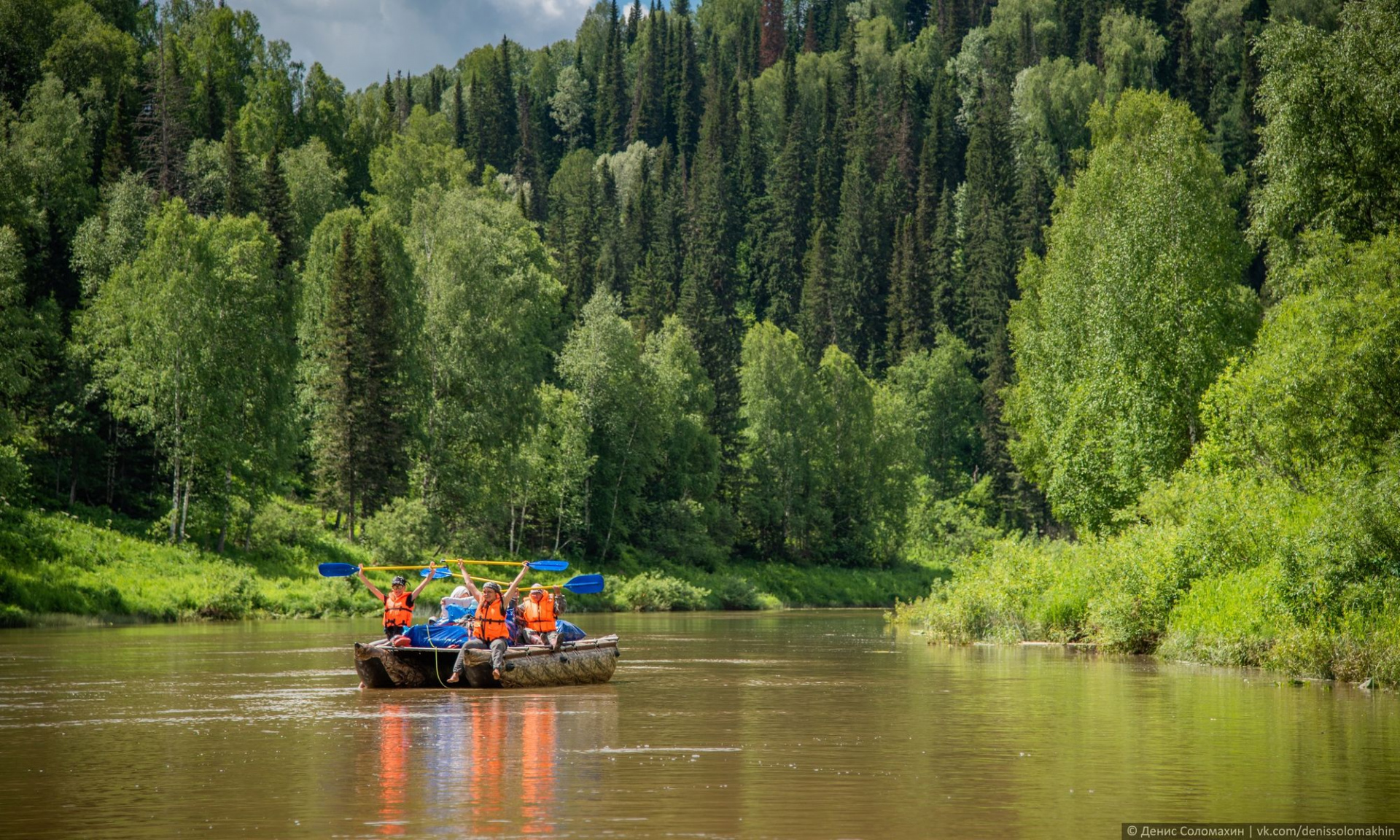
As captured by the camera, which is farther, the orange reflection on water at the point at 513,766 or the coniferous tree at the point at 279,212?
the coniferous tree at the point at 279,212

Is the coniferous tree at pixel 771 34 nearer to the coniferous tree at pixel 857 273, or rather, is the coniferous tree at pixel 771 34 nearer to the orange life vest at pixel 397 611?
the coniferous tree at pixel 857 273

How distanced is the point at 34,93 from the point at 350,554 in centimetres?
3777

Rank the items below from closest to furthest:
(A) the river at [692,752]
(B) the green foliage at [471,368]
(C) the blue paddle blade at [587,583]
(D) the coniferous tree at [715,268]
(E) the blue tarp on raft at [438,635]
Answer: (A) the river at [692,752] < (E) the blue tarp on raft at [438,635] < (C) the blue paddle blade at [587,583] < (B) the green foliage at [471,368] < (D) the coniferous tree at [715,268]

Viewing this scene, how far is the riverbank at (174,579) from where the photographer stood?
4394 centimetres

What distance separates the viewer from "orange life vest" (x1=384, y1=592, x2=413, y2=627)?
95.4ft

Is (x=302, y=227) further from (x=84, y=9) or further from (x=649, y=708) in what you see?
(x=649, y=708)

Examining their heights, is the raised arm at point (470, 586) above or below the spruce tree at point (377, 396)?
below

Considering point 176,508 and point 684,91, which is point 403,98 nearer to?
point 684,91

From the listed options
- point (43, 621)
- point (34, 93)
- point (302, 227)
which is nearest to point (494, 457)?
point (43, 621)

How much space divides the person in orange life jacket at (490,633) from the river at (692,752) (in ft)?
1.84

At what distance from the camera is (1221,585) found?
29.6m

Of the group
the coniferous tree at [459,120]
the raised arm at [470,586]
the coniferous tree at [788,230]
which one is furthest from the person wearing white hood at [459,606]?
the coniferous tree at [459,120]

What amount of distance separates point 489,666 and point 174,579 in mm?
27151

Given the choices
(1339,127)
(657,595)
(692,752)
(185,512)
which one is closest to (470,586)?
(692,752)
